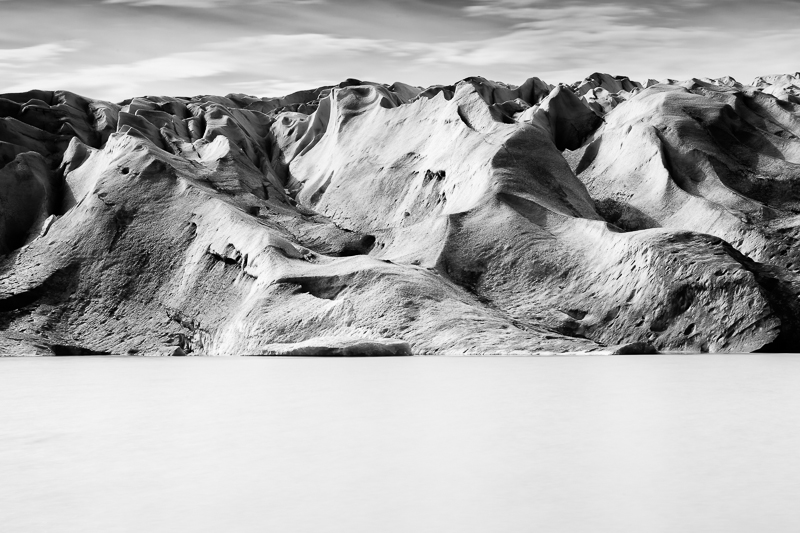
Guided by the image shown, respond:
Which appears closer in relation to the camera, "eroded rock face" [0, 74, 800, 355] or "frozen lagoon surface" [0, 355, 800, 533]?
"frozen lagoon surface" [0, 355, 800, 533]

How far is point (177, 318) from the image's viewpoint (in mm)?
57094

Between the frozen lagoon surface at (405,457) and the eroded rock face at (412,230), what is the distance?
21462 mm

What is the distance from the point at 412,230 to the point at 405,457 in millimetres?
51353

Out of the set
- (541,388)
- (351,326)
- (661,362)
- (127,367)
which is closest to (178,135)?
(351,326)

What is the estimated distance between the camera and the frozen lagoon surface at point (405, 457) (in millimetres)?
11992

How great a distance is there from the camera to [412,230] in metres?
67.0

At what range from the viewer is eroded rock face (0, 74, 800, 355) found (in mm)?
52469

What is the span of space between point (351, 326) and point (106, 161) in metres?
29.6

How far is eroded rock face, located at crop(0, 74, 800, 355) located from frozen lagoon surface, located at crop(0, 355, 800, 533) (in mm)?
21462

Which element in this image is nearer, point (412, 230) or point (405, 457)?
point (405, 457)

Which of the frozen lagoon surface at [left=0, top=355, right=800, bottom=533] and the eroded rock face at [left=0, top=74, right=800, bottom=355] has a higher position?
the frozen lagoon surface at [left=0, top=355, right=800, bottom=533]

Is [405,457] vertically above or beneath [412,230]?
above

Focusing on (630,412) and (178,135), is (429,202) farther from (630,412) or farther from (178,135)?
(630,412)

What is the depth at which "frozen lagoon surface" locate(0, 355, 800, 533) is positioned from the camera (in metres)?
12.0
